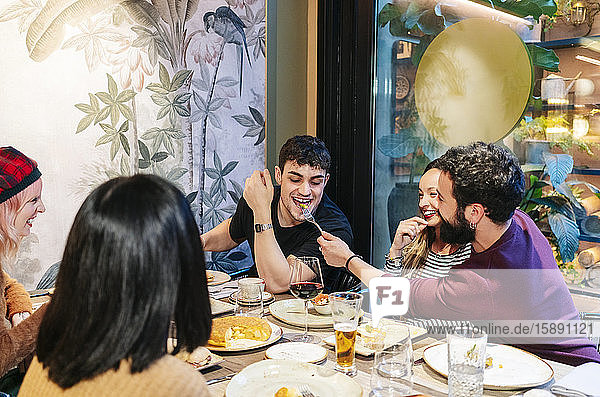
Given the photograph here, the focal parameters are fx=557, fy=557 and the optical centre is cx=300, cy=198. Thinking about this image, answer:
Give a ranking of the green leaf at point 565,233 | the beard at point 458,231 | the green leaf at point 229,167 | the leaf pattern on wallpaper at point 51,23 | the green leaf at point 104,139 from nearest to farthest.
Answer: the beard at point 458,231
the green leaf at point 565,233
the leaf pattern on wallpaper at point 51,23
the green leaf at point 104,139
the green leaf at point 229,167

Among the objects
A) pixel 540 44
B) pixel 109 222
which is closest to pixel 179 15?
pixel 540 44

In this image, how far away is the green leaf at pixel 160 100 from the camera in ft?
8.55

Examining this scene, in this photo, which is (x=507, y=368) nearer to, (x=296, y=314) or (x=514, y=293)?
(x=514, y=293)

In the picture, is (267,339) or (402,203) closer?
(267,339)

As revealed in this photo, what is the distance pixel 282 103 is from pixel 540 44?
1.44 metres

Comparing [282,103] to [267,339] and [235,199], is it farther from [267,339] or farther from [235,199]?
[267,339]

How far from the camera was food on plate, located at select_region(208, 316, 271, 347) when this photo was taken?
1496 mm

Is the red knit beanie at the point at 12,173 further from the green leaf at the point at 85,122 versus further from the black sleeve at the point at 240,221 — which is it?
the black sleeve at the point at 240,221

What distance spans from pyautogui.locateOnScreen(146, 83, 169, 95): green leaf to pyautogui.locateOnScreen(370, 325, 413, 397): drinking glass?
1.82m

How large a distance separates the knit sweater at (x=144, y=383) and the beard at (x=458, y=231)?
1327mm

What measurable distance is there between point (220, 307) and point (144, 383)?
107cm

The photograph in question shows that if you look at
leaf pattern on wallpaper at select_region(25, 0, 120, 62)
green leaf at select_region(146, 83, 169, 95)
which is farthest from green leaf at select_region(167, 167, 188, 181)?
leaf pattern on wallpaper at select_region(25, 0, 120, 62)

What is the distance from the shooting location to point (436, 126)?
257cm

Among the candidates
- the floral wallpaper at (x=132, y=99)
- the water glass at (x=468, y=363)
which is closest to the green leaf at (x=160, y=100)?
the floral wallpaper at (x=132, y=99)
